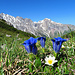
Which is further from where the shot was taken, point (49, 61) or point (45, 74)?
point (49, 61)

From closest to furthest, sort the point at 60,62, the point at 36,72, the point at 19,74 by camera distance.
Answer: the point at 19,74 < the point at 36,72 < the point at 60,62

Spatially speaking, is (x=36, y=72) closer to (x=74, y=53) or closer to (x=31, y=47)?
(x=31, y=47)

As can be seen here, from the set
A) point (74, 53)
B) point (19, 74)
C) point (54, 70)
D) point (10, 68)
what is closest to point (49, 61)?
point (54, 70)

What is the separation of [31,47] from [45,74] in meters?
0.69

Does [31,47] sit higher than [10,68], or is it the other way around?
[31,47]

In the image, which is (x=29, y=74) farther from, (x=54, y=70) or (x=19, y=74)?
(x=54, y=70)

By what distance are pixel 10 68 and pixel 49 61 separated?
0.90 meters

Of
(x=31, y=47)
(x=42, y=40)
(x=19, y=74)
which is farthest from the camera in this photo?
(x=42, y=40)

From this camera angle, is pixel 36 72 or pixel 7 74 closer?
pixel 7 74

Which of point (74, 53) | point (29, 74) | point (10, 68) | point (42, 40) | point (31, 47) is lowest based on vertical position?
point (29, 74)

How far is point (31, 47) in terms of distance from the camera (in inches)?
98.5

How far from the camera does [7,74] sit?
2.18m

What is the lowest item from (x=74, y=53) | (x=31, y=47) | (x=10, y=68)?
(x=10, y=68)

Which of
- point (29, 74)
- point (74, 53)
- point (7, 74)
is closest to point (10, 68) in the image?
point (7, 74)
